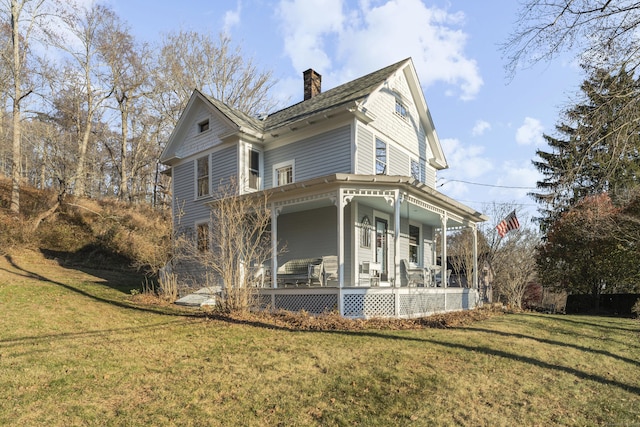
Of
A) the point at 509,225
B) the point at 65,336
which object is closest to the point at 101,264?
the point at 65,336

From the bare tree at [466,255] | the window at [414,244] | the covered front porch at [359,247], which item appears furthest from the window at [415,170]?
the bare tree at [466,255]

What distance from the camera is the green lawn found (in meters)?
4.70

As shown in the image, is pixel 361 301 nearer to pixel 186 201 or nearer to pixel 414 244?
pixel 414 244

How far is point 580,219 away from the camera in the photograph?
1652 centimetres

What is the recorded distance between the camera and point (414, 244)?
52.8 ft

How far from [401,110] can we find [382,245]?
4.99 m

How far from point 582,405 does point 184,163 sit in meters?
15.0

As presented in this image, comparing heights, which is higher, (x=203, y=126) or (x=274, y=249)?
(x=203, y=126)

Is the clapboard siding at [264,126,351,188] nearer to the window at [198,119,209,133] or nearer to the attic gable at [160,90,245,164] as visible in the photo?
the attic gable at [160,90,245,164]

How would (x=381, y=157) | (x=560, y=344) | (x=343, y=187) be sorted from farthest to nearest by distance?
(x=381, y=157)
(x=343, y=187)
(x=560, y=344)

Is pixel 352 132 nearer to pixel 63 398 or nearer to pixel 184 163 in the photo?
pixel 184 163

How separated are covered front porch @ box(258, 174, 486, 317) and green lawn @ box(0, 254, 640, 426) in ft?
5.27

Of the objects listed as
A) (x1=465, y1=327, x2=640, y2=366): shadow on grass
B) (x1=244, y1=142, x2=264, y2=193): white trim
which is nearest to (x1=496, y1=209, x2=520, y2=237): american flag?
(x1=465, y1=327, x2=640, y2=366): shadow on grass

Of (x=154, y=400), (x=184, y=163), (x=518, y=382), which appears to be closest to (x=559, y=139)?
(x=518, y=382)
